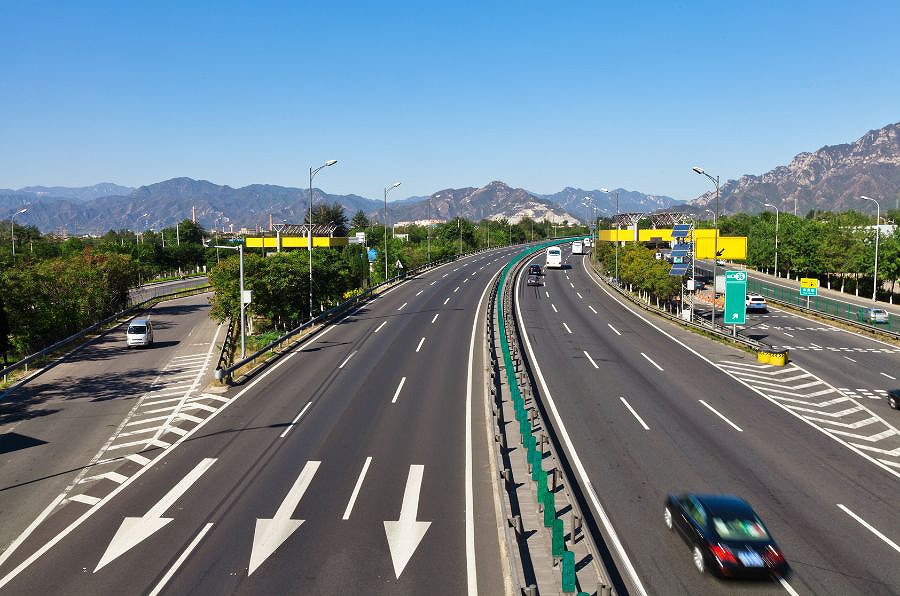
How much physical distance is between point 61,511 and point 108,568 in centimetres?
430

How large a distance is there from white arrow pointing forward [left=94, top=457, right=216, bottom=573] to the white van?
26456 mm

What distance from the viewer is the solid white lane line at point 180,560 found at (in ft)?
40.1

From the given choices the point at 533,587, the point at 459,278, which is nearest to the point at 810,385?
the point at 533,587

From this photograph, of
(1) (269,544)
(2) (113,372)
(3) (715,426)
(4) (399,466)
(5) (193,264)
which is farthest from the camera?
(5) (193,264)

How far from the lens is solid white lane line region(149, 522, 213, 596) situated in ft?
40.1

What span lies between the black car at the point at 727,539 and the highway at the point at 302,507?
422 cm

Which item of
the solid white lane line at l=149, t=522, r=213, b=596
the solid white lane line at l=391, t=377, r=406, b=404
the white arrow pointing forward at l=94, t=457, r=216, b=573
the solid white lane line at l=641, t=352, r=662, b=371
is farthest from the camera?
the solid white lane line at l=641, t=352, r=662, b=371

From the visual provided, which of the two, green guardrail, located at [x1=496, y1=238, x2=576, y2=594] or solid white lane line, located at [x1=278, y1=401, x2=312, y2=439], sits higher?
green guardrail, located at [x1=496, y1=238, x2=576, y2=594]

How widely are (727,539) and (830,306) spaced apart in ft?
198

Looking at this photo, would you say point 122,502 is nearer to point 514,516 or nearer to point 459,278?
point 514,516

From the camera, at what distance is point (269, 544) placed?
549 inches

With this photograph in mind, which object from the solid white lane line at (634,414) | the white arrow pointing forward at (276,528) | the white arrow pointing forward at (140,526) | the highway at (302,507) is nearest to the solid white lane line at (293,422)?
the highway at (302,507)

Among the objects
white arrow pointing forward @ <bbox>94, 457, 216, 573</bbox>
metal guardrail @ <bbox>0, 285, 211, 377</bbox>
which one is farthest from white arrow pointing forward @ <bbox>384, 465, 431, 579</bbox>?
metal guardrail @ <bbox>0, 285, 211, 377</bbox>

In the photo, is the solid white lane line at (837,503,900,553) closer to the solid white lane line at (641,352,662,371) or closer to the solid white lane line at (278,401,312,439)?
the solid white lane line at (278,401,312,439)
